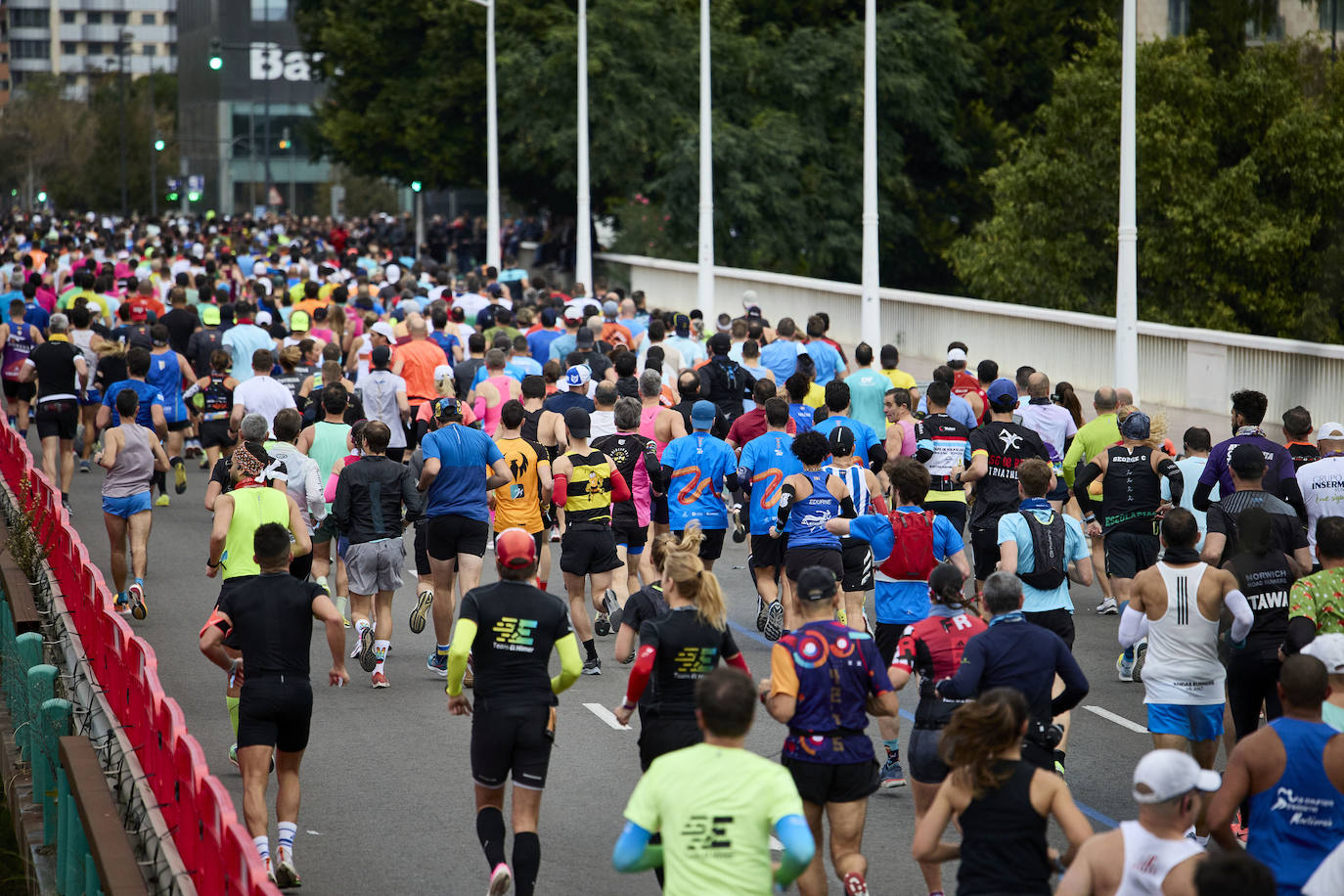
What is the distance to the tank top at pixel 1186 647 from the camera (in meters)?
9.19

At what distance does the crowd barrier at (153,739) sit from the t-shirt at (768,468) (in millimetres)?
4371

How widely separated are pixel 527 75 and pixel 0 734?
34827mm

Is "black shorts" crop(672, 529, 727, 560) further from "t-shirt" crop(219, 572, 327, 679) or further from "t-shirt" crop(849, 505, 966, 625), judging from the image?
"t-shirt" crop(219, 572, 327, 679)

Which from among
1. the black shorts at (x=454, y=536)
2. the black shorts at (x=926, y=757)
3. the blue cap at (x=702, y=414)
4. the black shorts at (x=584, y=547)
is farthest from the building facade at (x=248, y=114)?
the black shorts at (x=926, y=757)

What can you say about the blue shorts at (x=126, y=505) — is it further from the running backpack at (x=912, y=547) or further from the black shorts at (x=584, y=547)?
the running backpack at (x=912, y=547)

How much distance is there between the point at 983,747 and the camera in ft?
20.5

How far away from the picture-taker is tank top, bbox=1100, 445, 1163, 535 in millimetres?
12922

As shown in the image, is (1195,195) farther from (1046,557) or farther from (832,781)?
(832,781)

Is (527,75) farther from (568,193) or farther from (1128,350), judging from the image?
(1128,350)

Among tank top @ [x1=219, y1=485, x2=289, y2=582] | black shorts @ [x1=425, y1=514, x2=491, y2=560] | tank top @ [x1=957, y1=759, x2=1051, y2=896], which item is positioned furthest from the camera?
black shorts @ [x1=425, y1=514, x2=491, y2=560]

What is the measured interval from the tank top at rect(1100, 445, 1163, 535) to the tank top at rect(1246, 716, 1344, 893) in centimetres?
615

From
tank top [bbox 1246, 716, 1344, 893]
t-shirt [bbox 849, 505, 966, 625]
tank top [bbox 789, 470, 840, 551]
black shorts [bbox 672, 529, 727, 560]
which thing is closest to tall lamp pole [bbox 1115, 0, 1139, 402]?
black shorts [bbox 672, 529, 727, 560]

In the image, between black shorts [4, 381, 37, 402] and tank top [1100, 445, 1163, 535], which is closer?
tank top [1100, 445, 1163, 535]

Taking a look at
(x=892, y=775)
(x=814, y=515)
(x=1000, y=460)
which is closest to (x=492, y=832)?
(x=892, y=775)
